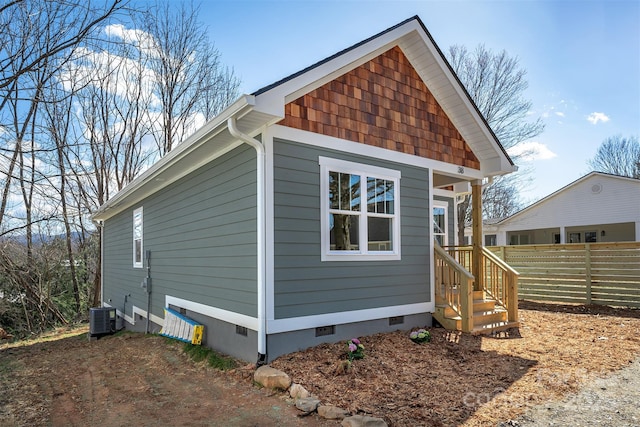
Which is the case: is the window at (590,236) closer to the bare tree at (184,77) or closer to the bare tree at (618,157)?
the bare tree at (618,157)

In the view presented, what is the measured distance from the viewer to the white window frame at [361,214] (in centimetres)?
582

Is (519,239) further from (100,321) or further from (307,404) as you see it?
(307,404)

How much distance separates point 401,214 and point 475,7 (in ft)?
14.9

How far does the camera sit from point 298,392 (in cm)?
432

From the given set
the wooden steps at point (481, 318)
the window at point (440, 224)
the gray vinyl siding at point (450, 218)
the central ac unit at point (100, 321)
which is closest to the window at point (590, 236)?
the gray vinyl siding at point (450, 218)

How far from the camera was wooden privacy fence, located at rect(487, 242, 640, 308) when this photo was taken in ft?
31.5

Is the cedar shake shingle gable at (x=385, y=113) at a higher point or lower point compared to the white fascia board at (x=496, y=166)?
higher

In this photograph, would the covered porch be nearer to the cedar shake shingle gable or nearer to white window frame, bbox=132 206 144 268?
the cedar shake shingle gable

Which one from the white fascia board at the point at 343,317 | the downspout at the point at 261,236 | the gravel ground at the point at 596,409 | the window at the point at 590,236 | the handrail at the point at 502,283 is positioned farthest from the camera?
the window at the point at 590,236

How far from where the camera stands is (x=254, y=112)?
494 centimetres

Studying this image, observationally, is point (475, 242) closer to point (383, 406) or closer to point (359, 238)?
point (359, 238)

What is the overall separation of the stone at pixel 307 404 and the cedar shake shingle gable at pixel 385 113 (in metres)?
3.35

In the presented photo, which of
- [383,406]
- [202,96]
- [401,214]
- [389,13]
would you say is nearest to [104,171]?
[202,96]

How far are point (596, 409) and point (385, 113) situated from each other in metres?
4.87
